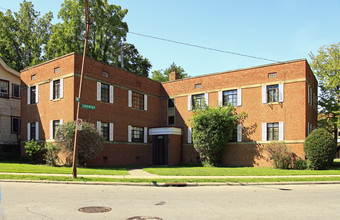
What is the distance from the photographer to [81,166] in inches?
834

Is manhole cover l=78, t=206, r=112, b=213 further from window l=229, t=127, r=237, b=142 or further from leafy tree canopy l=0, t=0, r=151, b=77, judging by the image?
leafy tree canopy l=0, t=0, r=151, b=77

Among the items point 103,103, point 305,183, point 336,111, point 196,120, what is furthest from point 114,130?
point 336,111

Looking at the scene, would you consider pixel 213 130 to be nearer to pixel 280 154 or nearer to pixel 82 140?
pixel 280 154

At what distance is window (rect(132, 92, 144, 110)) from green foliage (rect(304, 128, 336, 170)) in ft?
47.7

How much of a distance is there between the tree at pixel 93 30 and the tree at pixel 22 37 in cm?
287

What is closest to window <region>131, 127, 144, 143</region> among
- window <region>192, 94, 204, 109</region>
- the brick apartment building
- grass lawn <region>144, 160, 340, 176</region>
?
the brick apartment building

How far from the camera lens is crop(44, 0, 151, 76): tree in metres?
37.6

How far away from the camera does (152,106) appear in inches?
1187

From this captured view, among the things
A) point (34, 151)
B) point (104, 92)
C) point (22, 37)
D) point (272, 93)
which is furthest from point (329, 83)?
point (22, 37)

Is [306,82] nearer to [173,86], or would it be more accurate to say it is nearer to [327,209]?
[173,86]

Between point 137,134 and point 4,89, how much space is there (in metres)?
13.9

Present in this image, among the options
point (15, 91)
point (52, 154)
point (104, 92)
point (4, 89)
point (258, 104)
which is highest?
point (4, 89)

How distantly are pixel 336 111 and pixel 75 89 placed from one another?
24135 mm

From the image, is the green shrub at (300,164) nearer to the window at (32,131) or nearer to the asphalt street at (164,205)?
the asphalt street at (164,205)
